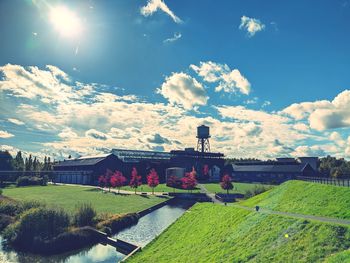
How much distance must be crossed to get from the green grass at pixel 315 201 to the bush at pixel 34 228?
74.8 feet

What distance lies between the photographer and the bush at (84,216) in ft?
112

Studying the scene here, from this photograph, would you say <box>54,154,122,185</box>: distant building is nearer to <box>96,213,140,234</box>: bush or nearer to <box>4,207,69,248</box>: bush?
<box>96,213,140,234</box>: bush

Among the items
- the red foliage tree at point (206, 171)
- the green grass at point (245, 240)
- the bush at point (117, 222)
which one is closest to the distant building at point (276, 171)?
the red foliage tree at point (206, 171)

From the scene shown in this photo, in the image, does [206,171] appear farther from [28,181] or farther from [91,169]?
[28,181]

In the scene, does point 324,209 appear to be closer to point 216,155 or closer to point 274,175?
point 274,175

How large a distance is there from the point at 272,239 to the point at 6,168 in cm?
14695

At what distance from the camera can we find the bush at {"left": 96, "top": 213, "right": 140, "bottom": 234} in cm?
3481

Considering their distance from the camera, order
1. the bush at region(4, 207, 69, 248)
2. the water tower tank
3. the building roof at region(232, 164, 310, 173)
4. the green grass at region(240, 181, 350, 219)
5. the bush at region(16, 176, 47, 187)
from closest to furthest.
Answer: the green grass at region(240, 181, 350, 219) < the bush at region(4, 207, 69, 248) < the bush at region(16, 176, 47, 187) < the building roof at region(232, 164, 310, 173) < the water tower tank

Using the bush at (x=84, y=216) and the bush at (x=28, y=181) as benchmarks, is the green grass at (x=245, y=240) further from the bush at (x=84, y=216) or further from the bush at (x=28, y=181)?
the bush at (x=28, y=181)

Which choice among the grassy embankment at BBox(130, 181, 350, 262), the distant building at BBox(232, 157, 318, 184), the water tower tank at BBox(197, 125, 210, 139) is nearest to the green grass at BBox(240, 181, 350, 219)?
the grassy embankment at BBox(130, 181, 350, 262)

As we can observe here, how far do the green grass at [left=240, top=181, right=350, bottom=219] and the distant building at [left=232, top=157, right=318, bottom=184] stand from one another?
59.5 metres

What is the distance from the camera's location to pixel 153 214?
148 feet

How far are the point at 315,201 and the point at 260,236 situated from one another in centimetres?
876

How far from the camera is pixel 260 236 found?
19141 millimetres
